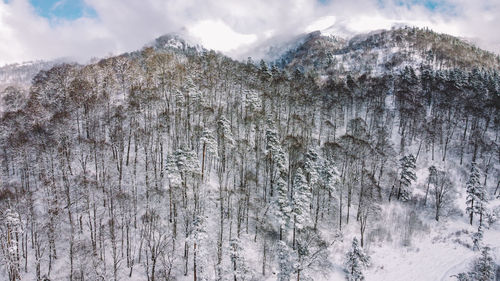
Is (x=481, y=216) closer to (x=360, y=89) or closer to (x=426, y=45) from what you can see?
(x=360, y=89)

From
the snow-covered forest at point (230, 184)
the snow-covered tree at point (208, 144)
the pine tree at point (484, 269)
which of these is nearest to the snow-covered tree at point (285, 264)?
the snow-covered forest at point (230, 184)

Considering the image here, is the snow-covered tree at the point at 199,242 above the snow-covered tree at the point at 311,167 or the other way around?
the other way around

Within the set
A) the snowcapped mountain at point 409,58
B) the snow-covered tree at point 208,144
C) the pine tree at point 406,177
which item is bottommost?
the pine tree at point 406,177

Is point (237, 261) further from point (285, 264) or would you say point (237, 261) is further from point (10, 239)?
point (10, 239)

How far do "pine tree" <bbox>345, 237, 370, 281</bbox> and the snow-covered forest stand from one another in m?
0.22

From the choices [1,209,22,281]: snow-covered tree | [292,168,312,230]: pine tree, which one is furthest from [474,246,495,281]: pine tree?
[1,209,22,281]: snow-covered tree

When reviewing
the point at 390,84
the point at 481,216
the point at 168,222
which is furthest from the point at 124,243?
the point at 390,84

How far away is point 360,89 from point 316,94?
21.2m

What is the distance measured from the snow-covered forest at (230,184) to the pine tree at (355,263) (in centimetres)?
22

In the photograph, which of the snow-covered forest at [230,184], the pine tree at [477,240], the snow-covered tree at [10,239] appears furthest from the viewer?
the pine tree at [477,240]

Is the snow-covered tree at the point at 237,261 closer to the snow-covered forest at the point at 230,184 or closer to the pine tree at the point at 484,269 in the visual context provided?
the snow-covered forest at the point at 230,184

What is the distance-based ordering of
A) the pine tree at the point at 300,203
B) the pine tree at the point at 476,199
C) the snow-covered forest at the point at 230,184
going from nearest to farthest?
the snow-covered forest at the point at 230,184 < the pine tree at the point at 300,203 < the pine tree at the point at 476,199

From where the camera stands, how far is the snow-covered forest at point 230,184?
122ft

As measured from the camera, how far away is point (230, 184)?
5306 centimetres
